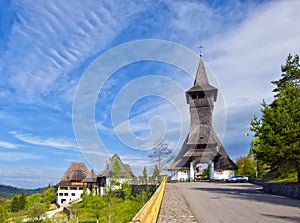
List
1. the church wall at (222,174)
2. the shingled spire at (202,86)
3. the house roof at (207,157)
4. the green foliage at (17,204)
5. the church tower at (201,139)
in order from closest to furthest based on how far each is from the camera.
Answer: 1. the church wall at (222,174)
2. the house roof at (207,157)
3. the church tower at (201,139)
4. the shingled spire at (202,86)
5. the green foliage at (17,204)

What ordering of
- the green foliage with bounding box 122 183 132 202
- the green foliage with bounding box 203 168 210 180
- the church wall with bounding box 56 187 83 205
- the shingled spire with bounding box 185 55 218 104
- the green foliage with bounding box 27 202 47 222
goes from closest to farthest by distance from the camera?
the green foliage with bounding box 122 183 132 202 < the green foliage with bounding box 27 202 47 222 < the green foliage with bounding box 203 168 210 180 < the shingled spire with bounding box 185 55 218 104 < the church wall with bounding box 56 187 83 205

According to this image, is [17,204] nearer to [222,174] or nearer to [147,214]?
[222,174]

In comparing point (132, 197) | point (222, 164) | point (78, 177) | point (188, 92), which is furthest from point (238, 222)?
point (78, 177)

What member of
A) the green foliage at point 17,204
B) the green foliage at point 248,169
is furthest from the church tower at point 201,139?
the green foliage at point 17,204

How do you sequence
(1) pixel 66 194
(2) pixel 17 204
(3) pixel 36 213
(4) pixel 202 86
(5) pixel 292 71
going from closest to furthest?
(5) pixel 292 71, (3) pixel 36 213, (4) pixel 202 86, (1) pixel 66 194, (2) pixel 17 204

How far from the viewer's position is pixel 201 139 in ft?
154

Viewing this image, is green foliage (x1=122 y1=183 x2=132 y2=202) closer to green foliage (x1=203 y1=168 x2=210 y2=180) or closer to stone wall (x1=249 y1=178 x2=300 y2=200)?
green foliage (x1=203 y1=168 x2=210 y2=180)

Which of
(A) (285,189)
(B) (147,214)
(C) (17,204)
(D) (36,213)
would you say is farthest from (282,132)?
(C) (17,204)

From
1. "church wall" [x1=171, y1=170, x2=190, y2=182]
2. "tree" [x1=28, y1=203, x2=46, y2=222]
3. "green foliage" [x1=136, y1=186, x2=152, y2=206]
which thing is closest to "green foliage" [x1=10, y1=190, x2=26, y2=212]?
"tree" [x1=28, y1=203, x2=46, y2=222]

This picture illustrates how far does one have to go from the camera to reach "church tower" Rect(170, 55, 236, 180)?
44.0 meters

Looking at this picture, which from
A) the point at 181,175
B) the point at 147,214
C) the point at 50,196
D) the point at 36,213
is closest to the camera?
the point at 147,214

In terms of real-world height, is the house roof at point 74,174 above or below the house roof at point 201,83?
below

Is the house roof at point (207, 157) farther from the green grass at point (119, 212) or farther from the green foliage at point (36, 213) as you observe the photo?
the green foliage at point (36, 213)

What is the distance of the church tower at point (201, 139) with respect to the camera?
43969 millimetres
